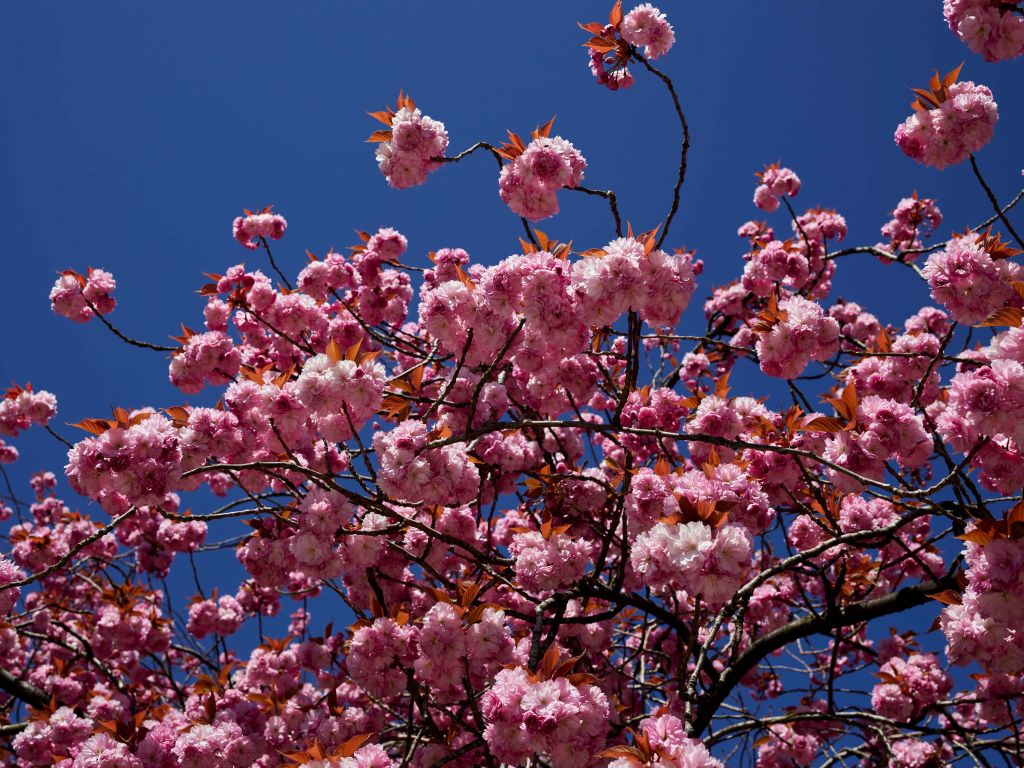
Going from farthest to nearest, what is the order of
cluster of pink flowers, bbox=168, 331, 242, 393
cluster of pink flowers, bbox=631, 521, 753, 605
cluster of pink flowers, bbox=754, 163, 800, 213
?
cluster of pink flowers, bbox=754, 163, 800, 213
cluster of pink flowers, bbox=168, 331, 242, 393
cluster of pink flowers, bbox=631, 521, 753, 605

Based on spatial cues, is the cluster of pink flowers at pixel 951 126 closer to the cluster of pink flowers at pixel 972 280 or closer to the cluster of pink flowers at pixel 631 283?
the cluster of pink flowers at pixel 972 280

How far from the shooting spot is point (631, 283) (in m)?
3.00

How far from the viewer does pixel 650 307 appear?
3.12m

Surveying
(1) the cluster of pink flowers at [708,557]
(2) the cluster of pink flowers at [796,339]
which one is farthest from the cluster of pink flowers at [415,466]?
(2) the cluster of pink flowers at [796,339]

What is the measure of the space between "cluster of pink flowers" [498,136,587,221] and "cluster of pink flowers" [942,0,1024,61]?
2.03 meters

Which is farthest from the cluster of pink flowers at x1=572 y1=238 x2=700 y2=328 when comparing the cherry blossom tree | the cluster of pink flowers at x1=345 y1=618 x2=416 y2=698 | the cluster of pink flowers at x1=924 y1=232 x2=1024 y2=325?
the cluster of pink flowers at x1=345 y1=618 x2=416 y2=698

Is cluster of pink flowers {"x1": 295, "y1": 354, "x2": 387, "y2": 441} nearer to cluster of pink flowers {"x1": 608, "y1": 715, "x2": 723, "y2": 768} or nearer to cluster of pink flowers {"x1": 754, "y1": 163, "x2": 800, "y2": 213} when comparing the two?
cluster of pink flowers {"x1": 608, "y1": 715, "x2": 723, "y2": 768}

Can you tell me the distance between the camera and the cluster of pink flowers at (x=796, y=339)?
3.22m

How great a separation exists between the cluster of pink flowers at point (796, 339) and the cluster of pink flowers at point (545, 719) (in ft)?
5.81

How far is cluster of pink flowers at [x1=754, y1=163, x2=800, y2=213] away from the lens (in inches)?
322

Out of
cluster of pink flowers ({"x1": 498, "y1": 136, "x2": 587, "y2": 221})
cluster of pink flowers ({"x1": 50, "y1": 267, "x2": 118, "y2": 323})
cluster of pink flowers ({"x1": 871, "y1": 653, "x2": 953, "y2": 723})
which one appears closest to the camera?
cluster of pink flowers ({"x1": 498, "y1": 136, "x2": 587, "y2": 221})

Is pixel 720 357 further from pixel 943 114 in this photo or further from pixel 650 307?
pixel 650 307

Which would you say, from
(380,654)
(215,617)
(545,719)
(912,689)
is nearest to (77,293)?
(215,617)

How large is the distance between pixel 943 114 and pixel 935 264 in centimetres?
110
